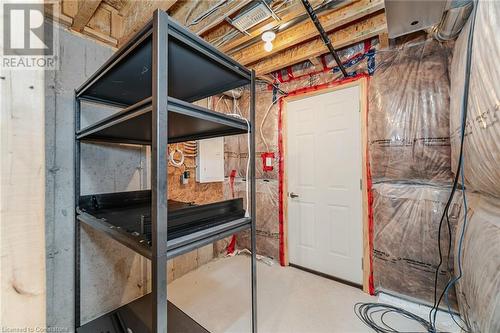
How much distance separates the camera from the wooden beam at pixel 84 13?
1.42 metres

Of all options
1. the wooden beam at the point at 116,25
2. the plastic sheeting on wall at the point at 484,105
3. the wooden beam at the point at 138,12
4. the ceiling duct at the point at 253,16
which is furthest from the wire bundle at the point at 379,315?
the wooden beam at the point at 116,25

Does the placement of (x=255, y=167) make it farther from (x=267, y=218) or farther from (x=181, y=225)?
(x=267, y=218)

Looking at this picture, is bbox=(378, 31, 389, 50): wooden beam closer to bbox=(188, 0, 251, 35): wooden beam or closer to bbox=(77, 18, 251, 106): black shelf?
bbox=(188, 0, 251, 35): wooden beam

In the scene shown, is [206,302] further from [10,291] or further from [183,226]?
[10,291]

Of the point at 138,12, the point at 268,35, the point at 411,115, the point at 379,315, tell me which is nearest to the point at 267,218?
the point at 379,315

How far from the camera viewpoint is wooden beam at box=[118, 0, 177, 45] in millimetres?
1554

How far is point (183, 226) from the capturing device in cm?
105

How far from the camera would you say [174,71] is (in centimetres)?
121

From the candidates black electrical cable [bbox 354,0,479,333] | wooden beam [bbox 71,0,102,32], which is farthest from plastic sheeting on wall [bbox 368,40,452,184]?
wooden beam [bbox 71,0,102,32]

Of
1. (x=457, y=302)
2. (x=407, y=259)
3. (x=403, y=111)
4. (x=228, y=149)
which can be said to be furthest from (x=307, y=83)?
(x=457, y=302)

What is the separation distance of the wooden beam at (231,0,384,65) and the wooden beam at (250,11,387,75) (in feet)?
0.39

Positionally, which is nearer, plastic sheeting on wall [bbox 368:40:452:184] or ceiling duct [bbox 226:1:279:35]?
ceiling duct [bbox 226:1:279:35]

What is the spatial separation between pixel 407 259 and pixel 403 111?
1.35 metres

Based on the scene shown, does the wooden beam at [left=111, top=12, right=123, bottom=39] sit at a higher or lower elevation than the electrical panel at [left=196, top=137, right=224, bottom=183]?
higher
